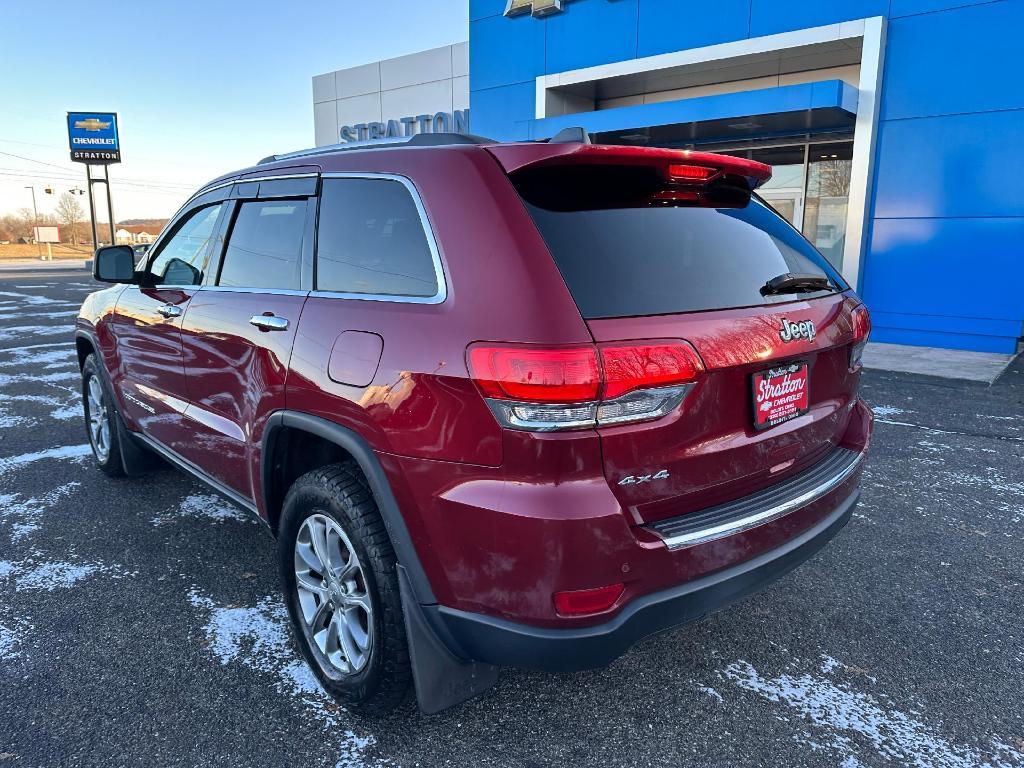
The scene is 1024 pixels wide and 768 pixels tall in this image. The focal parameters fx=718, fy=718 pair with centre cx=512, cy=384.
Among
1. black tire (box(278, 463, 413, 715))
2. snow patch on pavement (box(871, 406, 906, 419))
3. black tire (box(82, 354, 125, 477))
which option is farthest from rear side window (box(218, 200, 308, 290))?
snow patch on pavement (box(871, 406, 906, 419))

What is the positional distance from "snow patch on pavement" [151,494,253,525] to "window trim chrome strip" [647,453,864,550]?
108 inches

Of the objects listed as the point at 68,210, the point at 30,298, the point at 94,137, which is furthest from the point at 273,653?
the point at 68,210

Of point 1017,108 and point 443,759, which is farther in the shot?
point 1017,108

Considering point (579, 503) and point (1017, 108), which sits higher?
point (1017, 108)

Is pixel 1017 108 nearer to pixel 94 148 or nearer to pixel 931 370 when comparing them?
pixel 931 370

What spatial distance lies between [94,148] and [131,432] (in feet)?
153

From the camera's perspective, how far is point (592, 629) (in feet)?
6.12

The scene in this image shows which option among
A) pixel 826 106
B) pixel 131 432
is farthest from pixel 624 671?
pixel 826 106

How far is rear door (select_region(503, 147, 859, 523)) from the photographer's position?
1.90 metres

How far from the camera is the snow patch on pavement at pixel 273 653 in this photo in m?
2.28

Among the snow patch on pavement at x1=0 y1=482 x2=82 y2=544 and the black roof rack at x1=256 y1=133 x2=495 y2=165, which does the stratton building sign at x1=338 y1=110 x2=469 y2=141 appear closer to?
the snow patch on pavement at x1=0 y1=482 x2=82 y2=544

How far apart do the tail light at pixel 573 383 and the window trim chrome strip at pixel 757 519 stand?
35 cm

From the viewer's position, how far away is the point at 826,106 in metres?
9.88

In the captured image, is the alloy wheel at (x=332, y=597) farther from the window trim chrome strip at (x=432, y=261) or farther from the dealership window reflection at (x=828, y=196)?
the dealership window reflection at (x=828, y=196)
